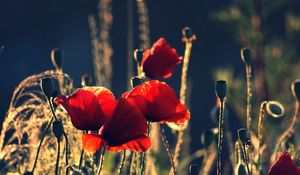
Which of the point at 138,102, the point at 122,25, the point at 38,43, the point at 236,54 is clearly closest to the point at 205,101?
the point at 236,54

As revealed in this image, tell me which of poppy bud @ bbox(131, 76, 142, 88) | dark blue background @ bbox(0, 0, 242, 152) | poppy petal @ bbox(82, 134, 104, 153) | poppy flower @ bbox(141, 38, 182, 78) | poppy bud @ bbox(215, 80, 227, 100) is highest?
dark blue background @ bbox(0, 0, 242, 152)

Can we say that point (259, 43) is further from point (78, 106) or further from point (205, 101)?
point (205, 101)

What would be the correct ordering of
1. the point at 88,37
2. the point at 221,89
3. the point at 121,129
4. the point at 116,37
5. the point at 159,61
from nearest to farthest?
the point at 121,129 → the point at 221,89 → the point at 159,61 → the point at 116,37 → the point at 88,37

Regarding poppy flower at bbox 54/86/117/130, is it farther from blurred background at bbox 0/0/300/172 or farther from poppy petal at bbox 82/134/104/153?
blurred background at bbox 0/0/300/172

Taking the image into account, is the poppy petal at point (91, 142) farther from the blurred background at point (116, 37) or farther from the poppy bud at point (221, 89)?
the blurred background at point (116, 37)

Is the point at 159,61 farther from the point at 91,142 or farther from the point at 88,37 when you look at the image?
the point at 88,37

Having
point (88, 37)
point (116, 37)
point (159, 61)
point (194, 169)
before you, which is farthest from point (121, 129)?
point (88, 37)

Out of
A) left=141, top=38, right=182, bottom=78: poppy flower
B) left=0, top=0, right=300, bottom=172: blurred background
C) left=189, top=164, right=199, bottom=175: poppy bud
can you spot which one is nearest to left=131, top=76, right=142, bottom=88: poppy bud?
left=141, top=38, right=182, bottom=78: poppy flower
